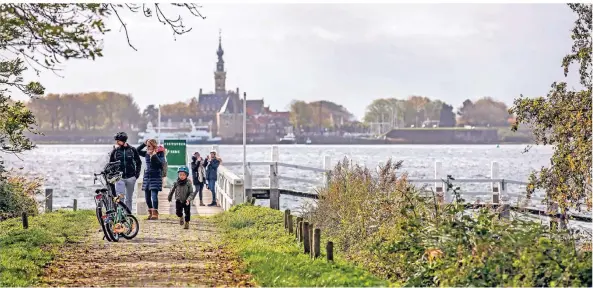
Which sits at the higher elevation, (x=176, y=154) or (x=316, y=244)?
(x=176, y=154)

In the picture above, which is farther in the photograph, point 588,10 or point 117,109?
point 117,109

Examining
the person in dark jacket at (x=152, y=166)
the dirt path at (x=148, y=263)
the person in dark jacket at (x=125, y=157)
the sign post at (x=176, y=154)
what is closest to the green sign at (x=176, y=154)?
the sign post at (x=176, y=154)

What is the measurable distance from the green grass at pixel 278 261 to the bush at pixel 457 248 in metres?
0.56

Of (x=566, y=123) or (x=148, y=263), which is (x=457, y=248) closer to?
(x=148, y=263)

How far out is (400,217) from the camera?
52.3 feet

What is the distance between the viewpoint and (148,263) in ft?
50.1

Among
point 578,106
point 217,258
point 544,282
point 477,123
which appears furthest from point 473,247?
point 477,123

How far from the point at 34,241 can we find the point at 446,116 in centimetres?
17725

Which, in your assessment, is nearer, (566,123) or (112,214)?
(112,214)

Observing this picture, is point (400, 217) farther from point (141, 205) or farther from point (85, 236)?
point (141, 205)

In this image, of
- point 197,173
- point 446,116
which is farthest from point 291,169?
point 446,116

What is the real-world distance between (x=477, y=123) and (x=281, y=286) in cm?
17453

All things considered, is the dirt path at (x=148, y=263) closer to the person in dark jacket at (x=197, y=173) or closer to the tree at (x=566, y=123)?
the tree at (x=566, y=123)

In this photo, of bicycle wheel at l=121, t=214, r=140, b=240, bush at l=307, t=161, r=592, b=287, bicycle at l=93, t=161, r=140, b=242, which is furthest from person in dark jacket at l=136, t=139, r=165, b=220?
bush at l=307, t=161, r=592, b=287
